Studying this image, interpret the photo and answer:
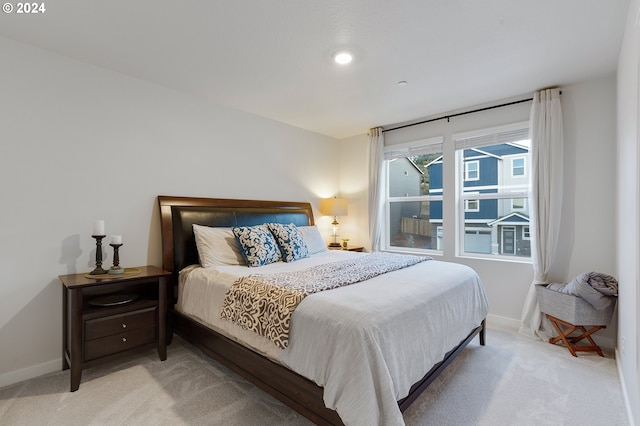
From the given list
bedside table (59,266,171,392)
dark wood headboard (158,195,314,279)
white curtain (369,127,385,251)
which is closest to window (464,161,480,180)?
white curtain (369,127,385,251)

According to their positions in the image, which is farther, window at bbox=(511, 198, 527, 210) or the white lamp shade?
the white lamp shade

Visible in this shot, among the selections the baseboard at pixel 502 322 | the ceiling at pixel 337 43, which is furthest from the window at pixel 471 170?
the baseboard at pixel 502 322

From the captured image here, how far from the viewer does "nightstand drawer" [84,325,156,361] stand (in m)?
2.19

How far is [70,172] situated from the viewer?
98.1 inches

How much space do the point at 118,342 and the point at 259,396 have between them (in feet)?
3.93

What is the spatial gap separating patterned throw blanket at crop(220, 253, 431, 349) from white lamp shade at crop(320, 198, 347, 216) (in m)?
2.03

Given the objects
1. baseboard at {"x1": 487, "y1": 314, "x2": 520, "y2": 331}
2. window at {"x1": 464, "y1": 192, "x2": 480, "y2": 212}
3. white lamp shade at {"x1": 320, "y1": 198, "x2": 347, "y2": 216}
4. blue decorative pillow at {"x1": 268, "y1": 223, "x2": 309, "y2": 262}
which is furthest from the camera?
white lamp shade at {"x1": 320, "y1": 198, "x2": 347, "y2": 216}

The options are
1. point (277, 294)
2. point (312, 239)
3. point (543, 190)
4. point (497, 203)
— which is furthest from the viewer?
point (312, 239)

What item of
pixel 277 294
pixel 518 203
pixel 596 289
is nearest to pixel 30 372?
pixel 277 294

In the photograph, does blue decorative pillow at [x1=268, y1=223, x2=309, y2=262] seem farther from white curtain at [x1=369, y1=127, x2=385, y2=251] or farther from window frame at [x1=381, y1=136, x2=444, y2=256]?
window frame at [x1=381, y1=136, x2=444, y2=256]

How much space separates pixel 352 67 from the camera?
2629 millimetres

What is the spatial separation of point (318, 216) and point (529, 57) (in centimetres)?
318

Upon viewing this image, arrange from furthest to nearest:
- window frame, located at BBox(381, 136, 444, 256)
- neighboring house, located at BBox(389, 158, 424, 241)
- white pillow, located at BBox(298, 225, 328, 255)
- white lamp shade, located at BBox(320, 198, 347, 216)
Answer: white lamp shade, located at BBox(320, 198, 347, 216) < neighboring house, located at BBox(389, 158, 424, 241) < window frame, located at BBox(381, 136, 444, 256) < white pillow, located at BBox(298, 225, 328, 255)

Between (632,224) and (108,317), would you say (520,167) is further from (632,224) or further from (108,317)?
(108,317)
